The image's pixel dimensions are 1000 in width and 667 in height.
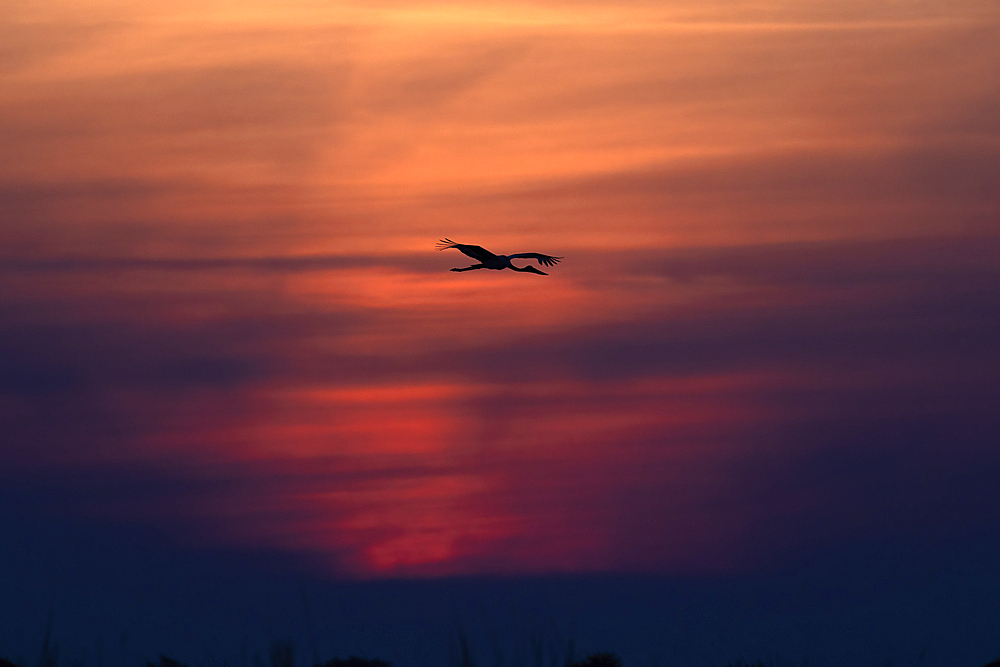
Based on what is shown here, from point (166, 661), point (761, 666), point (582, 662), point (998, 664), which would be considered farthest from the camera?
point (166, 661)

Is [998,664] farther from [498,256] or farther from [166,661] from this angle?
[166,661]

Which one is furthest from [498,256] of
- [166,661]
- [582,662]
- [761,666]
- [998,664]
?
[166,661]

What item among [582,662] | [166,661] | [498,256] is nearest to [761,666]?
[582,662]

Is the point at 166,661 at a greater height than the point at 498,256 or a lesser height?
lesser

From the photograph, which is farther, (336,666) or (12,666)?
(336,666)

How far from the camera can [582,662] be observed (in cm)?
5216

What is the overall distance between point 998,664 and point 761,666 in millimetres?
12924

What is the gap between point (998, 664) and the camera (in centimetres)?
4900

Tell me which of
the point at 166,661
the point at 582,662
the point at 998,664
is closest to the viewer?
the point at 998,664

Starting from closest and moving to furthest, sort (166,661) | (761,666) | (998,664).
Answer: (998,664), (761,666), (166,661)

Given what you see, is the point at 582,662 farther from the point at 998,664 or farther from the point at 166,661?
the point at 166,661

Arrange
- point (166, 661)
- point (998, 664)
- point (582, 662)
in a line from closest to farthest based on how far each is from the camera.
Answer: point (998, 664)
point (582, 662)
point (166, 661)

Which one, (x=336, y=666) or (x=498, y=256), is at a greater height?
(x=498, y=256)

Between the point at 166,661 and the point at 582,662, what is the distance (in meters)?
34.3
